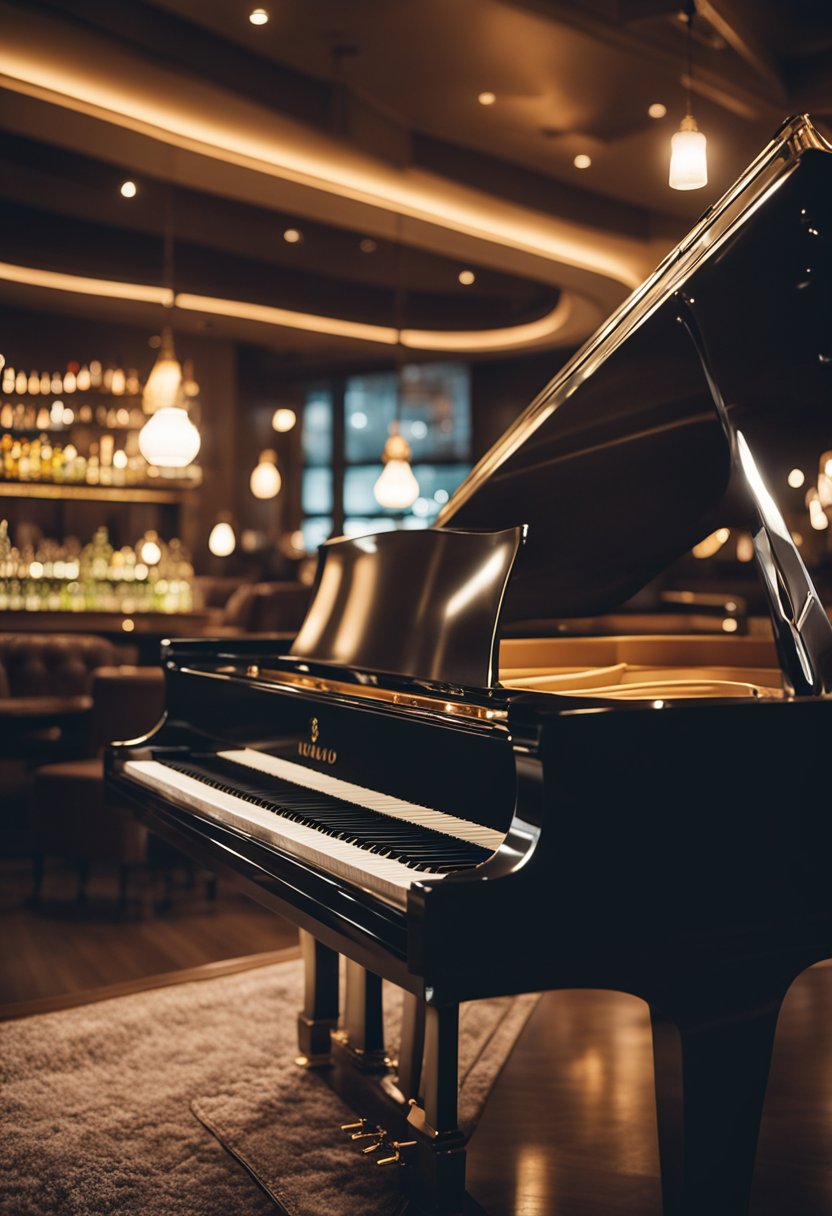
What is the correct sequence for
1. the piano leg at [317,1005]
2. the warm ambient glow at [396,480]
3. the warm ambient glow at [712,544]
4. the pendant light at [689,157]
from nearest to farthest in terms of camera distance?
the piano leg at [317,1005], the pendant light at [689,157], the warm ambient glow at [396,480], the warm ambient glow at [712,544]

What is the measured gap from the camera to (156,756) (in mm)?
3199

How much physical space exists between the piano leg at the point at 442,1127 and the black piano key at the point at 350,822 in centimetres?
36

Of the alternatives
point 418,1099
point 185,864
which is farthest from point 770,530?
point 185,864

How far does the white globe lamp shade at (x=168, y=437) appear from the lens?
5793 millimetres

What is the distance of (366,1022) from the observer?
A: 9.39ft

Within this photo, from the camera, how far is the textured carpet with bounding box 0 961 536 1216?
2479mm

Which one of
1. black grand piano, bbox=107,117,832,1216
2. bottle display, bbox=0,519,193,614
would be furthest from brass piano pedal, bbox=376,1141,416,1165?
bottle display, bbox=0,519,193,614

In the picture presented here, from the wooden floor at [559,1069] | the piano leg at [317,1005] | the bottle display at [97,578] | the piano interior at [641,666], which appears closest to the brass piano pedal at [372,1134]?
the wooden floor at [559,1069]

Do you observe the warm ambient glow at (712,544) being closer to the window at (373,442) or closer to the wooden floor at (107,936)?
the window at (373,442)

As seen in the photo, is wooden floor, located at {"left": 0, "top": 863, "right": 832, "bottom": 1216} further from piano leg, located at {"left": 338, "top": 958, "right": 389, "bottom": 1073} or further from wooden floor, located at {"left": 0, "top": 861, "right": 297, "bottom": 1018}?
piano leg, located at {"left": 338, "top": 958, "right": 389, "bottom": 1073}

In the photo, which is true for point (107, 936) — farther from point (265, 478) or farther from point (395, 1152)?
point (265, 478)

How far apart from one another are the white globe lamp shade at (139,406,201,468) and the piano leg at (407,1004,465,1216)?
13.1ft

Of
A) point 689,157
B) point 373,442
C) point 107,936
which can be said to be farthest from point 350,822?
point 373,442

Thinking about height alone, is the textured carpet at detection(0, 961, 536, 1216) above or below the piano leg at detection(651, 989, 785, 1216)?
below
